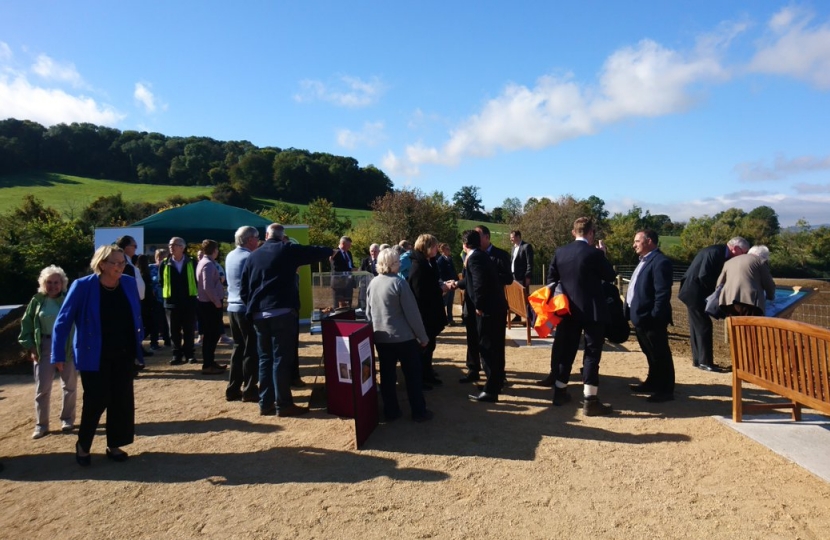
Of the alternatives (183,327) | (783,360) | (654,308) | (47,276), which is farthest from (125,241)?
(783,360)

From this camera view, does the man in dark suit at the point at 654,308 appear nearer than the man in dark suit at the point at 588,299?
No

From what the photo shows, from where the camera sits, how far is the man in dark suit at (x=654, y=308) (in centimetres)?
551

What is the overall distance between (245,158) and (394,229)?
45.3 meters

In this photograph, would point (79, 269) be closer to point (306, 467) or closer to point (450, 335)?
point (450, 335)

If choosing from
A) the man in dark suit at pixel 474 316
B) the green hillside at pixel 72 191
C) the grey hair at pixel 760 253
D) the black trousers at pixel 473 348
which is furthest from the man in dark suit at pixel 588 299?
the green hillside at pixel 72 191

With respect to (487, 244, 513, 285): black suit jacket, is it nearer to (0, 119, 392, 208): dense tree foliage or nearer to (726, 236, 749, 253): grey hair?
(726, 236, 749, 253): grey hair

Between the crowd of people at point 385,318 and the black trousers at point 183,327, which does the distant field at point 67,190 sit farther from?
the crowd of people at point 385,318

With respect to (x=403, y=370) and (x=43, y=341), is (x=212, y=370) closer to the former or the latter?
(x=43, y=341)

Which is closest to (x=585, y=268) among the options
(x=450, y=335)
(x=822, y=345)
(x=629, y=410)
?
(x=629, y=410)

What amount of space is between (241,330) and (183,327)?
3044mm

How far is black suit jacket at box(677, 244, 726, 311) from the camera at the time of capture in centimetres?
705

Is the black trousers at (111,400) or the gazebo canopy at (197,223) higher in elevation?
the gazebo canopy at (197,223)

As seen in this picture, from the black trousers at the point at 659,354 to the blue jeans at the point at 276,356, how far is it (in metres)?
3.79

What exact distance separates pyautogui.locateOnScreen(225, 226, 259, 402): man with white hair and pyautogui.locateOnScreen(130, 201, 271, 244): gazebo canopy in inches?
243
